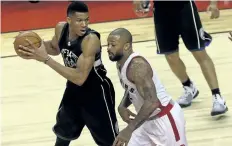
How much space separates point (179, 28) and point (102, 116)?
1.68 metres

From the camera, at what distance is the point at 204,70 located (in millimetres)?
5410

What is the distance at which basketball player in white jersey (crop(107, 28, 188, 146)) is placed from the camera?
353 cm

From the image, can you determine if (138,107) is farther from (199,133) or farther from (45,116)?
(45,116)

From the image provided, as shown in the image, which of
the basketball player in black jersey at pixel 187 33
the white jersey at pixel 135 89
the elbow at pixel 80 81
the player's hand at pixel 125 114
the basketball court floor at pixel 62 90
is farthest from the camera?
the basketball player in black jersey at pixel 187 33

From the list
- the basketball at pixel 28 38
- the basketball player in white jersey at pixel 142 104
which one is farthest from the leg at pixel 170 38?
the basketball at pixel 28 38

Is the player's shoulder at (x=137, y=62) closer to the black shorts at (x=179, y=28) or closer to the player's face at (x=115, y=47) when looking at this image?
the player's face at (x=115, y=47)

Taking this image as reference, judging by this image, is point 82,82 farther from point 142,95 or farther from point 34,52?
point 142,95

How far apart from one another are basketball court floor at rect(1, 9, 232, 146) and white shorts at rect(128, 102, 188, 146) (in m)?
1.08

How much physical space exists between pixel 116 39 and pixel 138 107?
470 millimetres

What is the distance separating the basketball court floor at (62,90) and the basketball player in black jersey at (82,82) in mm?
856

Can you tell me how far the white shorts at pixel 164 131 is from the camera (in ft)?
12.3

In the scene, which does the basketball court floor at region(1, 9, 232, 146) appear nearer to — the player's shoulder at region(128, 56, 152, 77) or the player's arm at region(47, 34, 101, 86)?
the player's arm at region(47, 34, 101, 86)

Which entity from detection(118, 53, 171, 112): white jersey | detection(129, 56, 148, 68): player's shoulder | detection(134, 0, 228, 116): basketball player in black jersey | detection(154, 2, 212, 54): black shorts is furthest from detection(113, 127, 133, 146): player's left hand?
detection(154, 2, 212, 54): black shorts

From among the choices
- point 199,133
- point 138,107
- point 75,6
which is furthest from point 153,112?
point 199,133
